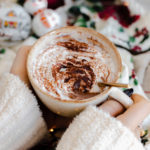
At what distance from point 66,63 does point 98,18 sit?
0.57 m

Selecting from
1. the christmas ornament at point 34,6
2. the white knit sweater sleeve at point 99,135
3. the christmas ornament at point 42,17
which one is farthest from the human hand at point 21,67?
the christmas ornament at point 34,6

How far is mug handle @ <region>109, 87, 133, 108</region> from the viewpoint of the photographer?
1.99 ft

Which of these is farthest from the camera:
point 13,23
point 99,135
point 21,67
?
point 13,23

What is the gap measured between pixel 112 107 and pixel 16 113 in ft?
0.86

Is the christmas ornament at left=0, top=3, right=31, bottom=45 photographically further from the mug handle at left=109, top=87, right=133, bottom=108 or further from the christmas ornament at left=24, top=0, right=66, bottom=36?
the mug handle at left=109, top=87, right=133, bottom=108

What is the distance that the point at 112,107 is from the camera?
1.99 ft

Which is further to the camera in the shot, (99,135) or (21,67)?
(21,67)

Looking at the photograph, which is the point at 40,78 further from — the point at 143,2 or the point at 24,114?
the point at 143,2

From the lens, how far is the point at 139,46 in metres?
1.07

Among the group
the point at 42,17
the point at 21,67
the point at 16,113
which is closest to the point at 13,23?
the point at 42,17

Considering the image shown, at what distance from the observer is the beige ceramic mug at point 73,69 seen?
0.59m

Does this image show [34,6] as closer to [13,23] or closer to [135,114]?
[13,23]

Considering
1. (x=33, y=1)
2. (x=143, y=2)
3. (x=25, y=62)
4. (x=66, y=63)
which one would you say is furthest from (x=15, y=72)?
(x=143, y=2)

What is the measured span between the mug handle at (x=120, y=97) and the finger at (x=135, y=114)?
18 millimetres
